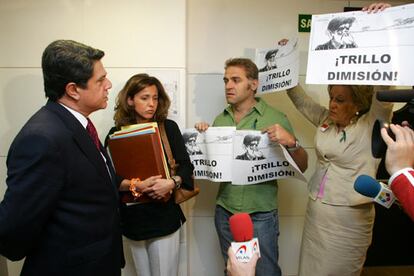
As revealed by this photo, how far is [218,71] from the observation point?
2.30 m

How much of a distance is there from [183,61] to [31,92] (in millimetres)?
1065

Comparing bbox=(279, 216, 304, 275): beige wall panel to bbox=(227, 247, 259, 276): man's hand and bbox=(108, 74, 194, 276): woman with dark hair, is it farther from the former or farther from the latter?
bbox=(227, 247, 259, 276): man's hand

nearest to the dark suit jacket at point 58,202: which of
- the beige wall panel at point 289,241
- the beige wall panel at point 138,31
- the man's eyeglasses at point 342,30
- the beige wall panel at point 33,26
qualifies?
the beige wall panel at point 138,31

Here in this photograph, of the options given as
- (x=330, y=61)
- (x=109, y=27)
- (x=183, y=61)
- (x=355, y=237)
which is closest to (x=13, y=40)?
(x=109, y=27)

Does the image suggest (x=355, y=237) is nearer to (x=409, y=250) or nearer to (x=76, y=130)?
(x=76, y=130)

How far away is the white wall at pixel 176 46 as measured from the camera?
202 centimetres

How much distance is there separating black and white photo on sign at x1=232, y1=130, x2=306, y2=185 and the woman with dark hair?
11.3 inches

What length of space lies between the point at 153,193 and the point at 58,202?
Result: 555 mm

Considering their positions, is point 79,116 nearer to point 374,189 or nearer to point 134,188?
point 134,188

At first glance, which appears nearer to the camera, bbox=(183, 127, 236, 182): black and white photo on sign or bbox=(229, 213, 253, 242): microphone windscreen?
bbox=(229, 213, 253, 242): microphone windscreen

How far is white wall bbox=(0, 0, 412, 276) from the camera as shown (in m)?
2.02

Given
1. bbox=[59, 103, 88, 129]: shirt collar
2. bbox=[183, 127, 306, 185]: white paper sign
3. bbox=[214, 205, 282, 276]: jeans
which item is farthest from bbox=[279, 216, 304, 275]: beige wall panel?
bbox=[59, 103, 88, 129]: shirt collar

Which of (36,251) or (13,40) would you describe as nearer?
(36,251)

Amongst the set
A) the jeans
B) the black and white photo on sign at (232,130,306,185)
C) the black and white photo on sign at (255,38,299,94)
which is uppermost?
the black and white photo on sign at (255,38,299,94)
